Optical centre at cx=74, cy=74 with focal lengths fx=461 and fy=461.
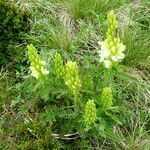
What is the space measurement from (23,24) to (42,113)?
101 centimetres

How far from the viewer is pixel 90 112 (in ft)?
9.97

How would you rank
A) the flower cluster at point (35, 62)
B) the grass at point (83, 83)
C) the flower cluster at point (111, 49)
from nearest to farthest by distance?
the flower cluster at point (111, 49), the flower cluster at point (35, 62), the grass at point (83, 83)

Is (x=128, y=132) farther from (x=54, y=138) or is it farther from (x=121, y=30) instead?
(x=121, y=30)

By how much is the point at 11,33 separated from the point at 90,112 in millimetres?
1351

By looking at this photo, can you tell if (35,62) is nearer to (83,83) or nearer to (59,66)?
(59,66)

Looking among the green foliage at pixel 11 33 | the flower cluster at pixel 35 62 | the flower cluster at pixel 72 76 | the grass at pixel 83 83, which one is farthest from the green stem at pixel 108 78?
the green foliage at pixel 11 33

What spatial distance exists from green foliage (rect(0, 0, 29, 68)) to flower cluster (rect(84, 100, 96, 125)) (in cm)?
107

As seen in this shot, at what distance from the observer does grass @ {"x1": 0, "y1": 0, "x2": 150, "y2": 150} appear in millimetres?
3352

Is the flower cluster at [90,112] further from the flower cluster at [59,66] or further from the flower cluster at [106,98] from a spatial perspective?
the flower cluster at [59,66]

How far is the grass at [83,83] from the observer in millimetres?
3352

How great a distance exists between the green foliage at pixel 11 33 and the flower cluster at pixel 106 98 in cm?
106

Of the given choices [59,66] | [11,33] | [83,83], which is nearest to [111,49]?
[59,66]

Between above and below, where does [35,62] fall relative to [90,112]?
above

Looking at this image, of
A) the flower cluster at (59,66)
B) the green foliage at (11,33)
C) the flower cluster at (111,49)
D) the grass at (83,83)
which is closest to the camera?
the flower cluster at (111,49)
